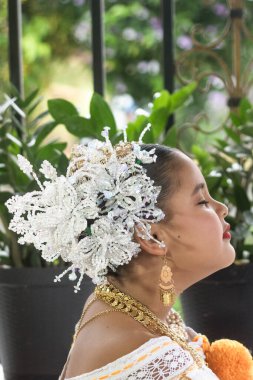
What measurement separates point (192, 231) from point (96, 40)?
1.13m

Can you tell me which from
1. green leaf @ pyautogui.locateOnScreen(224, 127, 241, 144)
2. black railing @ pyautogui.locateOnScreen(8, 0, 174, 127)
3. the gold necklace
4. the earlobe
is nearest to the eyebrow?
the earlobe

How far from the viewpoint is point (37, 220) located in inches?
72.1

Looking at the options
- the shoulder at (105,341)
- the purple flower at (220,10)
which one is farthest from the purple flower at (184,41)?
the shoulder at (105,341)

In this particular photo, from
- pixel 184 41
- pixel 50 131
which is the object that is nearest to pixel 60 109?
pixel 50 131

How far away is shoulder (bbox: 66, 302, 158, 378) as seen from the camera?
1773 mm

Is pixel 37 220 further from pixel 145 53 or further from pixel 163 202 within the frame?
pixel 145 53

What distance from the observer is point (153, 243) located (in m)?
1.86

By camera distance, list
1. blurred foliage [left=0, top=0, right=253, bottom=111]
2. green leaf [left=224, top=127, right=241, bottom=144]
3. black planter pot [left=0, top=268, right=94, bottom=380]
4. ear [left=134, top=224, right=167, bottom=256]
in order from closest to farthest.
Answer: ear [left=134, top=224, right=167, bottom=256]
black planter pot [left=0, top=268, right=94, bottom=380]
green leaf [left=224, top=127, right=241, bottom=144]
blurred foliage [left=0, top=0, right=253, bottom=111]

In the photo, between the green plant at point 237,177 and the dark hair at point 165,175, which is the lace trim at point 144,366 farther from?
the green plant at point 237,177

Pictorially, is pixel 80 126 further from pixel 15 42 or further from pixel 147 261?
pixel 147 261

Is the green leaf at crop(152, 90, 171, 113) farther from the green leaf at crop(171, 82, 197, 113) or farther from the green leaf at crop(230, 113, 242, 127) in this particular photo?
the green leaf at crop(230, 113, 242, 127)

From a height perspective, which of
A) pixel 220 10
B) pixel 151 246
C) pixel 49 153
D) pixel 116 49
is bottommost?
pixel 116 49

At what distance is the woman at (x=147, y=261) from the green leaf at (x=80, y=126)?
74cm

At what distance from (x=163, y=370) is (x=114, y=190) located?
0.31 meters
